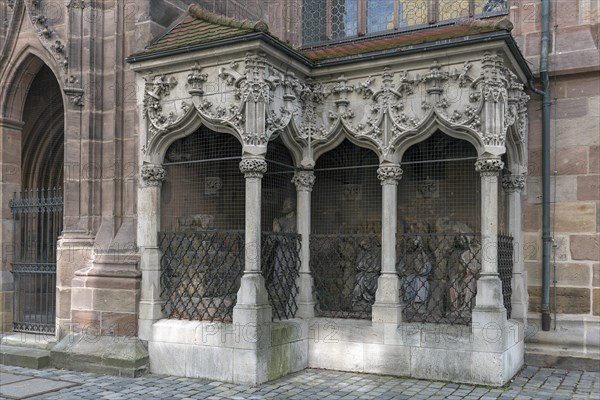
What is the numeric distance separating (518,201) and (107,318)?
540 centimetres

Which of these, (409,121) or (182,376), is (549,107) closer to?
(409,121)

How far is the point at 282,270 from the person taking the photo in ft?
26.7

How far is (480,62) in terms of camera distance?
7.30 metres

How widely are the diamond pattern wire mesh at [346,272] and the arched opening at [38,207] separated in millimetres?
3806

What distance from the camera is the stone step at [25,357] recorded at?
26.8 ft

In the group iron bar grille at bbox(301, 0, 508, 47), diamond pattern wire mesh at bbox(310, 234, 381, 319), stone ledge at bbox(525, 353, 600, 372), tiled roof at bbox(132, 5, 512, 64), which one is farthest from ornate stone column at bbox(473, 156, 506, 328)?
iron bar grille at bbox(301, 0, 508, 47)

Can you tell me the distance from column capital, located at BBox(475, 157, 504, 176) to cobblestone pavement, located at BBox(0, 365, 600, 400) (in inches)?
92.5

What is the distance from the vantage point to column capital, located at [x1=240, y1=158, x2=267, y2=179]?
7.36 meters

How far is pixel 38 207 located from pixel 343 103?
4.73 meters

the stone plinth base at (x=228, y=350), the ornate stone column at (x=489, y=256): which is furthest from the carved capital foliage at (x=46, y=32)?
the ornate stone column at (x=489, y=256)

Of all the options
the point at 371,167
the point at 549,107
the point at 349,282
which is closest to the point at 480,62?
the point at 549,107

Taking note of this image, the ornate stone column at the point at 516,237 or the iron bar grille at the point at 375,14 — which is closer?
the ornate stone column at the point at 516,237

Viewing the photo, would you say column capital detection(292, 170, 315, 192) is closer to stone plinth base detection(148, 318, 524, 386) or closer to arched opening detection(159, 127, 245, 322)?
arched opening detection(159, 127, 245, 322)

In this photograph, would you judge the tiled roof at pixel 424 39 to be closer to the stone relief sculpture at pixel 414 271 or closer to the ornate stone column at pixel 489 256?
the ornate stone column at pixel 489 256
